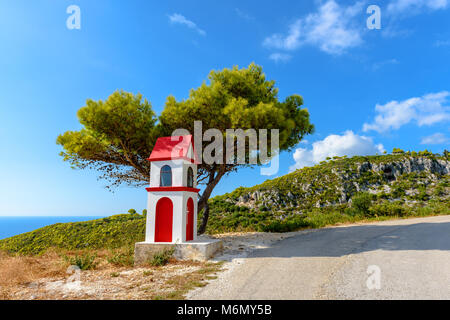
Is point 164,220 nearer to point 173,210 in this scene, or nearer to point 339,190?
point 173,210

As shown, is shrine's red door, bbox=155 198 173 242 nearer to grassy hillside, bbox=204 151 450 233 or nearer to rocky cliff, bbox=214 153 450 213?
grassy hillside, bbox=204 151 450 233

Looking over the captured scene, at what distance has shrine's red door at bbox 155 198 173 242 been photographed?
10117 millimetres

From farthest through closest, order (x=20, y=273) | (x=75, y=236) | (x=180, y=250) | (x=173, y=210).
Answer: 1. (x=75, y=236)
2. (x=173, y=210)
3. (x=180, y=250)
4. (x=20, y=273)

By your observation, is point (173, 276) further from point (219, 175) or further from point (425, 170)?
point (425, 170)

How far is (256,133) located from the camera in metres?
12.4

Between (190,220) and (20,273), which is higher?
(190,220)

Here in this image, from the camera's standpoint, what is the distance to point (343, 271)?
6.90 m

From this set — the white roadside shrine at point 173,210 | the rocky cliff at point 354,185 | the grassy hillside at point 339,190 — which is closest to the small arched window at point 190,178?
the white roadside shrine at point 173,210

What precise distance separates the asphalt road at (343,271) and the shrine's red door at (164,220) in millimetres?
3310

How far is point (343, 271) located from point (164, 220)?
22.3 feet

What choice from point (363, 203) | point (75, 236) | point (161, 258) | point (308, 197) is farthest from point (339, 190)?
point (75, 236)

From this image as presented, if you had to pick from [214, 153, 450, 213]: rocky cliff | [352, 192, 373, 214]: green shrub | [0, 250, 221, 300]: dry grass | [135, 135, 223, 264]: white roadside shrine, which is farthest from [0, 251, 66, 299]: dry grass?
[214, 153, 450, 213]: rocky cliff

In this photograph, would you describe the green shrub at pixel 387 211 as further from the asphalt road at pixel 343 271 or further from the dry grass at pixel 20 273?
the dry grass at pixel 20 273
